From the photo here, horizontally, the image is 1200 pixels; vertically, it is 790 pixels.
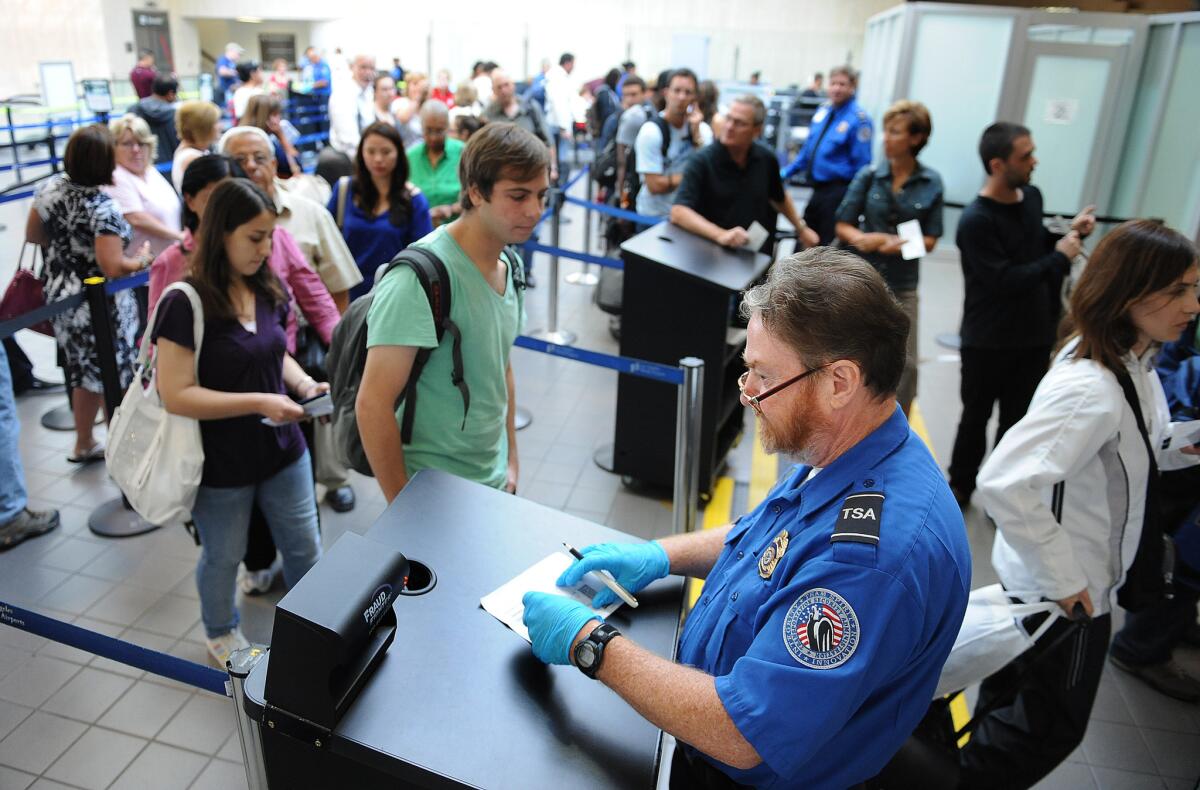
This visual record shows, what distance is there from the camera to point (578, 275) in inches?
337

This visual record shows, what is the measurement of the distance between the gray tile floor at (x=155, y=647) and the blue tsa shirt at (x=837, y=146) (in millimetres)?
2358

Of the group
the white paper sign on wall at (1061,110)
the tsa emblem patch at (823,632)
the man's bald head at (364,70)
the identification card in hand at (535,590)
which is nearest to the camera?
the tsa emblem patch at (823,632)

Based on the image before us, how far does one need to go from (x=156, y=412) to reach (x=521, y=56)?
66.9ft

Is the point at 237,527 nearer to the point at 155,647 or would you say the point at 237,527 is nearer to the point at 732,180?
the point at 155,647

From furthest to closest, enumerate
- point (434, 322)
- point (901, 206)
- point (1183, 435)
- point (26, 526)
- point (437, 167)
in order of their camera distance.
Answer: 1. point (437, 167)
2. point (901, 206)
3. point (26, 526)
4. point (1183, 435)
5. point (434, 322)

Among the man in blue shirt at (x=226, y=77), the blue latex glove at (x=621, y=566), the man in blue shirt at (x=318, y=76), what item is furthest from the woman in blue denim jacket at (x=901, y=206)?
the man in blue shirt at (x=226, y=77)

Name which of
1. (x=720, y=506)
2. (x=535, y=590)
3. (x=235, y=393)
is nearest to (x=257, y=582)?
(x=235, y=393)

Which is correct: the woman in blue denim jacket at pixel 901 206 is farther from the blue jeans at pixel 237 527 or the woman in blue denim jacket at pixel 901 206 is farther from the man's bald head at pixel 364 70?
the man's bald head at pixel 364 70

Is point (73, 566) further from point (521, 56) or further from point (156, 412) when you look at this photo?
point (521, 56)

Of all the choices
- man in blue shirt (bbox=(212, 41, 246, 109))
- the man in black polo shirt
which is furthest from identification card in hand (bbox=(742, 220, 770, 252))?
man in blue shirt (bbox=(212, 41, 246, 109))

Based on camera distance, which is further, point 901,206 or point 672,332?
point 901,206

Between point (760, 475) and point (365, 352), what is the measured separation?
306 centimetres

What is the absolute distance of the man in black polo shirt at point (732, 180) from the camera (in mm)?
4262

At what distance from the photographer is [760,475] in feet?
15.6
